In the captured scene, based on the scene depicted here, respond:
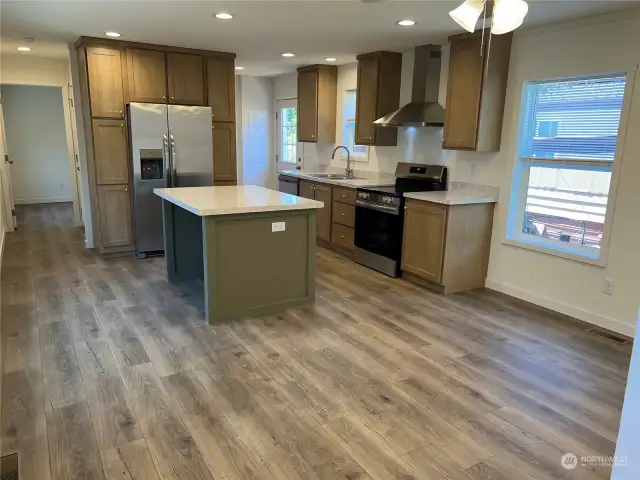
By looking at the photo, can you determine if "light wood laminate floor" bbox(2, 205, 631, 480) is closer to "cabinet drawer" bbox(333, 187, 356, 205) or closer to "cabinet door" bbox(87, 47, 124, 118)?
"cabinet drawer" bbox(333, 187, 356, 205)

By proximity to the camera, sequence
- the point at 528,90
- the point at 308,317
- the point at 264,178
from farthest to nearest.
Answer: the point at 264,178
the point at 528,90
the point at 308,317

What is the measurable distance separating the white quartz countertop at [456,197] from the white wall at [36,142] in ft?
23.8

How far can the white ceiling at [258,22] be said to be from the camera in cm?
349

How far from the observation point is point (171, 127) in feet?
17.1

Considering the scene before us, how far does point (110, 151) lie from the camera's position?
5.21 metres

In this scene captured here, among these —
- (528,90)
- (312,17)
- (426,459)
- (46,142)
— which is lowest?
(426,459)

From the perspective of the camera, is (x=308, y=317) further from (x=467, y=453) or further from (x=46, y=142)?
(x=46, y=142)

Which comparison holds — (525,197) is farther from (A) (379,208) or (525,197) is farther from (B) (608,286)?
(A) (379,208)

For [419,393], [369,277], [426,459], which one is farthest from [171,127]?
[426,459]

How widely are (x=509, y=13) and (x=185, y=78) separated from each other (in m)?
4.10

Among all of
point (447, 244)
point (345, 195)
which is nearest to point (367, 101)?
point (345, 195)

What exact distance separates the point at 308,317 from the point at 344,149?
3520 mm

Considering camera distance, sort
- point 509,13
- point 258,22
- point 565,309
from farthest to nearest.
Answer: point 258,22, point 565,309, point 509,13

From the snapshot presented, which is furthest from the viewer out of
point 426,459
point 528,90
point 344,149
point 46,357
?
point 344,149
